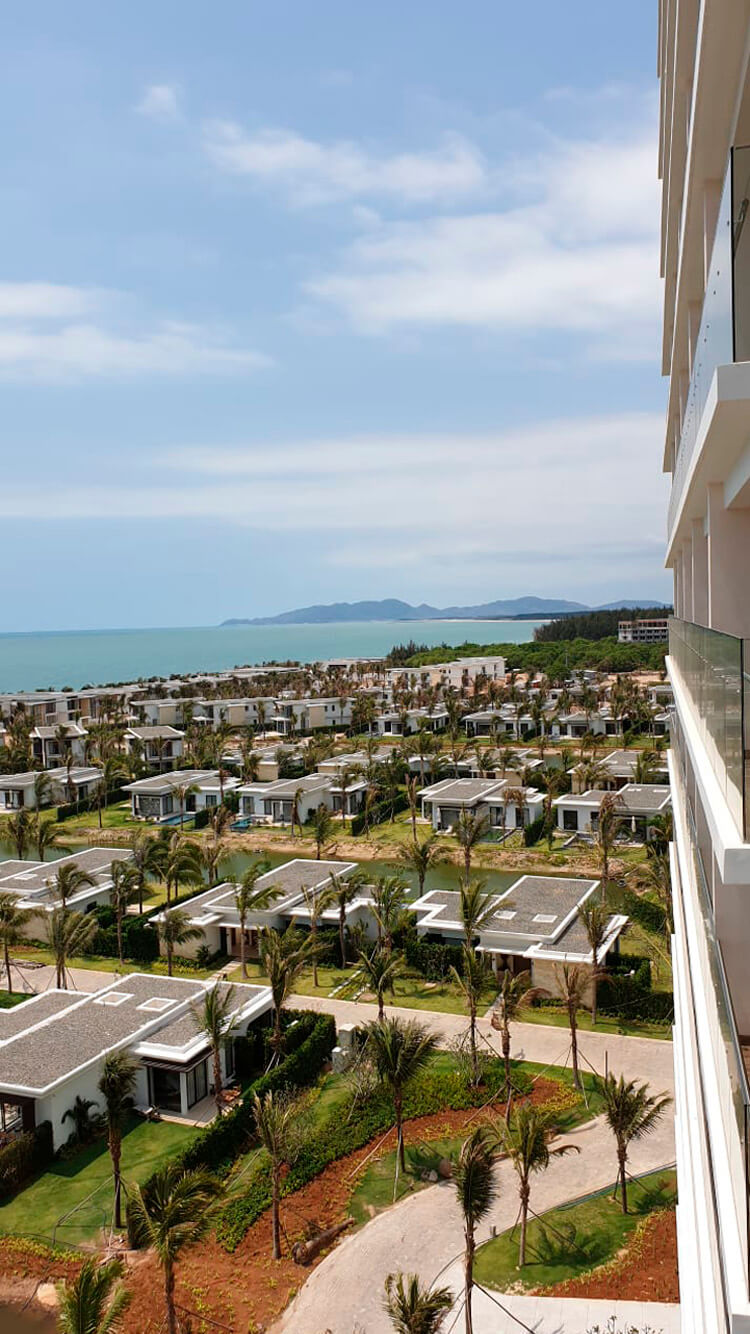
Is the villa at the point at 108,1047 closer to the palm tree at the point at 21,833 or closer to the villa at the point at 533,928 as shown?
the villa at the point at 533,928

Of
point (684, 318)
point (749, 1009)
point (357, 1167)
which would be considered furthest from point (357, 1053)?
point (684, 318)

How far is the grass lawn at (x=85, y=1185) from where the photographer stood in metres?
15.4

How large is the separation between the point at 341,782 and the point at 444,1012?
2332 centimetres

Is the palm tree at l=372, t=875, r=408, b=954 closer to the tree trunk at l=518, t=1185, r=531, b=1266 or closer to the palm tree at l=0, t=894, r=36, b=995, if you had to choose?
the palm tree at l=0, t=894, r=36, b=995

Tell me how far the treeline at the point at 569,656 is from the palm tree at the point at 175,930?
243 feet

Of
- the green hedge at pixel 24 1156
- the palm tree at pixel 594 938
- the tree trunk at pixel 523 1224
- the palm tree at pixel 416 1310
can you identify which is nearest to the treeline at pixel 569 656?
the palm tree at pixel 594 938

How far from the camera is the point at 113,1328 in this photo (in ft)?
42.9

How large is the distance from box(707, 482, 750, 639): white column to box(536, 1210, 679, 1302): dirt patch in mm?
10179

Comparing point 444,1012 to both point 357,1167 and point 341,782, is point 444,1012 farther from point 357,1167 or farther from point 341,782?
point 341,782

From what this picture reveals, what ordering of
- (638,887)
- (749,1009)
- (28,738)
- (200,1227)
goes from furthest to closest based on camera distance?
(28,738)
(638,887)
(200,1227)
(749,1009)

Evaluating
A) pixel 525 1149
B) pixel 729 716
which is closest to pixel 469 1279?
pixel 525 1149

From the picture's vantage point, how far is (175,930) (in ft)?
83.9

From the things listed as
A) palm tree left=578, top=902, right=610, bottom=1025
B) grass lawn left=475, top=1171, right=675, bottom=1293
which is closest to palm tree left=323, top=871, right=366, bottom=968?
palm tree left=578, top=902, right=610, bottom=1025

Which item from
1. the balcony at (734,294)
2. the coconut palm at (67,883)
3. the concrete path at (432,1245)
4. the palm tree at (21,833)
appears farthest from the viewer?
the palm tree at (21,833)
